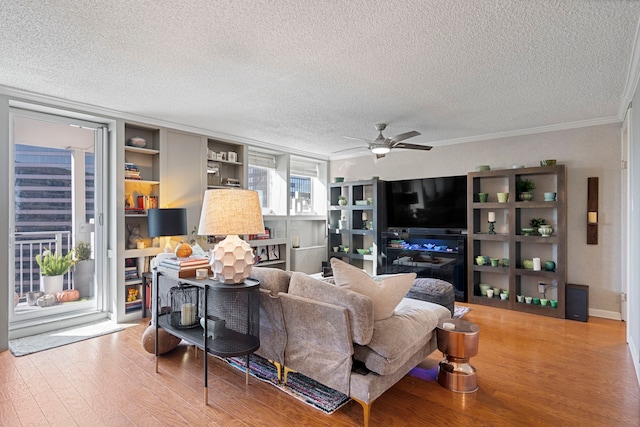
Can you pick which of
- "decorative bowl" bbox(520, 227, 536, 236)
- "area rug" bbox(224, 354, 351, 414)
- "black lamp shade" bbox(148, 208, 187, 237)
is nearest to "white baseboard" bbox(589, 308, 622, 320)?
"decorative bowl" bbox(520, 227, 536, 236)

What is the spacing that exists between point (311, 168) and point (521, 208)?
3801 mm

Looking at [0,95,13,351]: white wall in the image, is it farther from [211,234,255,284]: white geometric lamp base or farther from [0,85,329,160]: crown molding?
[211,234,255,284]: white geometric lamp base

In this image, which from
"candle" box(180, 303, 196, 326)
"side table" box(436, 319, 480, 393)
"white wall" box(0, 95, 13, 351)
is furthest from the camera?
"white wall" box(0, 95, 13, 351)

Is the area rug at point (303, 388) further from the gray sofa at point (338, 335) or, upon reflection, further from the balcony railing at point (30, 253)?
the balcony railing at point (30, 253)

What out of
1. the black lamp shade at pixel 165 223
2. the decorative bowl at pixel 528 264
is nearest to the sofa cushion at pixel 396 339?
the black lamp shade at pixel 165 223

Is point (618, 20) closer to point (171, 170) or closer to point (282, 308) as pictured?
point (282, 308)

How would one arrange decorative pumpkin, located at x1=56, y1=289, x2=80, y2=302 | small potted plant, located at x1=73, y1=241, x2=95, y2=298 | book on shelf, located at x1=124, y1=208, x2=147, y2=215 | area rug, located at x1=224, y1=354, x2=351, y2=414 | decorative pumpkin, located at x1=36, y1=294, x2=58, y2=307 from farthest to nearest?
book on shelf, located at x1=124, y1=208, x2=147, y2=215 → small potted plant, located at x1=73, y1=241, x2=95, y2=298 → decorative pumpkin, located at x1=56, y1=289, x2=80, y2=302 → decorative pumpkin, located at x1=36, y1=294, x2=58, y2=307 → area rug, located at x1=224, y1=354, x2=351, y2=414

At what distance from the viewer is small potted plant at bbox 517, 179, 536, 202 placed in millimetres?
4527

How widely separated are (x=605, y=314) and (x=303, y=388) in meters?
4.08

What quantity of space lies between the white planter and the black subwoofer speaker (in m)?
6.09

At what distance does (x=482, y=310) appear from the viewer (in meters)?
4.54

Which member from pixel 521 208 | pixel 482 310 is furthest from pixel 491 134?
pixel 482 310

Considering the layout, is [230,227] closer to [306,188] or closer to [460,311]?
[460,311]

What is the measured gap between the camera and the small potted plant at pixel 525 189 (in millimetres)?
4527
